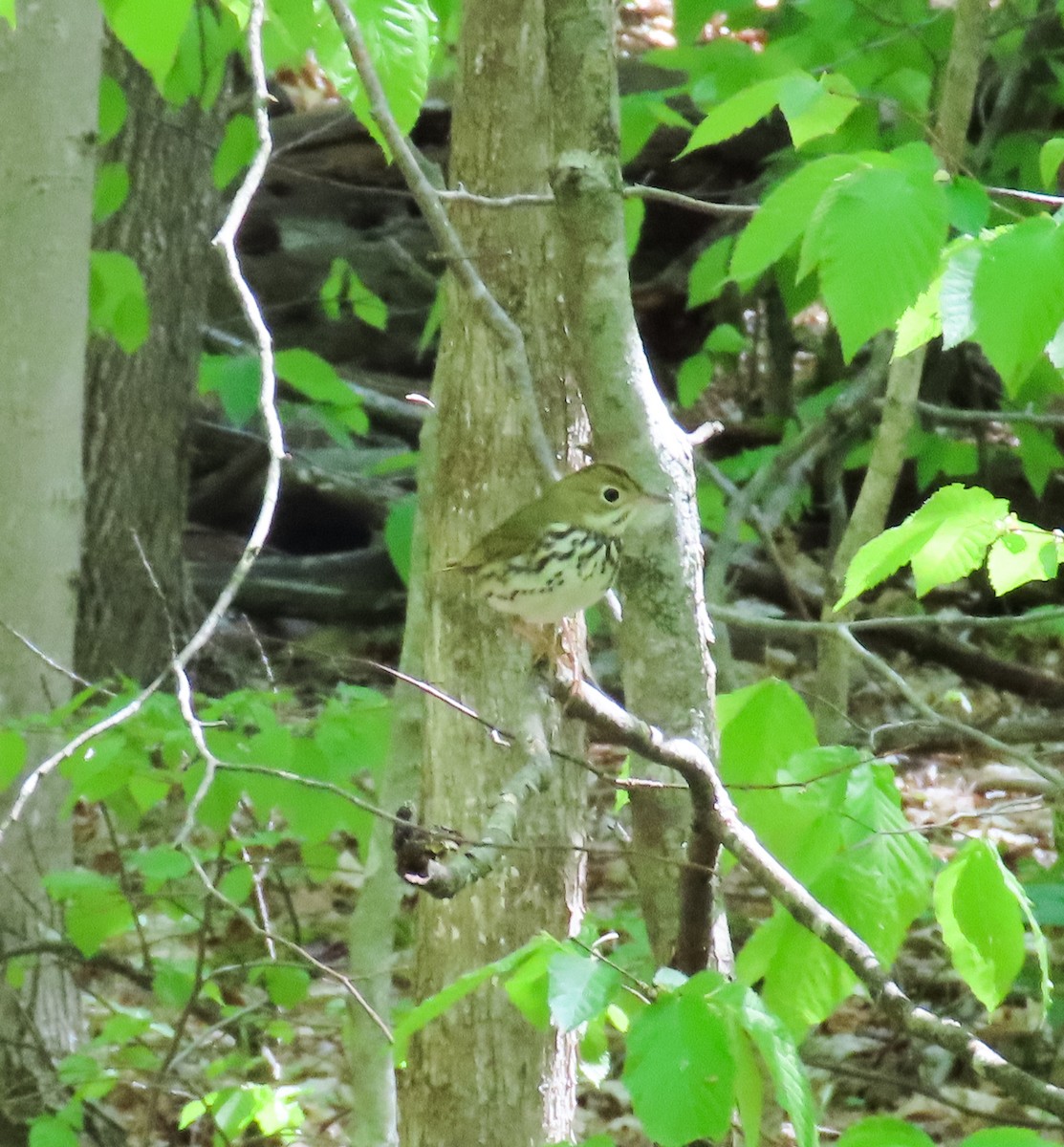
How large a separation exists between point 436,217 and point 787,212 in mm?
377

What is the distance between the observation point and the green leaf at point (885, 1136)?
3.07ft

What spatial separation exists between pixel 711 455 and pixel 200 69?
Answer: 2.96 m

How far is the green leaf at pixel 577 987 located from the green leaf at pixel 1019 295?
0.60 metres

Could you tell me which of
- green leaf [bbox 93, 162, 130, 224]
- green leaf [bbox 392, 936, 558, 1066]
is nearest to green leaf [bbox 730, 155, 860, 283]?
green leaf [bbox 392, 936, 558, 1066]

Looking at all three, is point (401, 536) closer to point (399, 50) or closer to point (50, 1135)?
point (50, 1135)

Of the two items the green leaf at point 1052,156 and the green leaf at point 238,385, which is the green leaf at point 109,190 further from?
the green leaf at point 1052,156

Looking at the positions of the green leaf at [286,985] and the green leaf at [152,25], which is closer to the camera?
the green leaf at [152,25]

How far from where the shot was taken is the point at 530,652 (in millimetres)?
1977

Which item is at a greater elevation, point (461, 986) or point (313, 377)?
point (313, 377)

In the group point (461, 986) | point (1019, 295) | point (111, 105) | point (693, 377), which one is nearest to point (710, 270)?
point (693, 377)

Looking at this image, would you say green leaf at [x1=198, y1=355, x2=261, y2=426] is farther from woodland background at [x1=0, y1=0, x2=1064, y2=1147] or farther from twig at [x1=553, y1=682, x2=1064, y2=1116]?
twig at [x1=553, y1=682, x2=1064, y2=1116]

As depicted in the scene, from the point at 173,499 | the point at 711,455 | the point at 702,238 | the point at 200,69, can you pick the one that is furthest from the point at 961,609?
the point at 200,69

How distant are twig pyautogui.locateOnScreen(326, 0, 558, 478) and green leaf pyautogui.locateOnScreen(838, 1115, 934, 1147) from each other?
0.77 m

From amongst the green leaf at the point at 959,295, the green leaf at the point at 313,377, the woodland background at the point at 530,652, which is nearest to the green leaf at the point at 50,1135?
the woodland background at the point at 530,652
